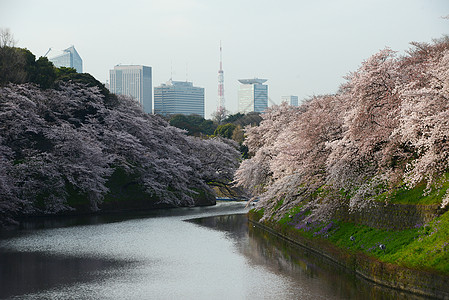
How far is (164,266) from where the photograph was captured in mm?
21625

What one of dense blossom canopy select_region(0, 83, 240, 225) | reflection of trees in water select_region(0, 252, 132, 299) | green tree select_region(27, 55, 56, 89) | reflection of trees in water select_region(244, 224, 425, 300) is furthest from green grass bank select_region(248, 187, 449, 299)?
green tree select_region(27, 55, 56, 89)

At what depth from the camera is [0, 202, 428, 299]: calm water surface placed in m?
17.0

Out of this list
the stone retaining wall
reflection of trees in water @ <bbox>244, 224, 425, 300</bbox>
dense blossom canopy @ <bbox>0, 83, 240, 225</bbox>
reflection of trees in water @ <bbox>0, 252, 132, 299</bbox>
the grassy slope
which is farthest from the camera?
dense blossom canopy @ <bbox>0, 83, 240, 225</bbox>

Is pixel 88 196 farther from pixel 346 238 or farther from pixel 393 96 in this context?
pixel 393 96

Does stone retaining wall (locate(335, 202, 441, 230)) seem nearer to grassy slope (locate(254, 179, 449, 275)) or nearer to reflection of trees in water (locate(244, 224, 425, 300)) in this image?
grassy slope (locate(254, 179, 449, 275))

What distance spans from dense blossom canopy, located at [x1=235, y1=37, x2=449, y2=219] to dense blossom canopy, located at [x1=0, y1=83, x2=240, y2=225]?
18.0 m

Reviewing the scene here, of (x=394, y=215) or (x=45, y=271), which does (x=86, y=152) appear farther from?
(x=394, y=215)

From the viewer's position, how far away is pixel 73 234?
32.0 metres

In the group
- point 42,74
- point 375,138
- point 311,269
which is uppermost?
point 42,74

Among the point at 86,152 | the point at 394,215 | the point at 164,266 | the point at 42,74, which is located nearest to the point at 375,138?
the point at 394,215

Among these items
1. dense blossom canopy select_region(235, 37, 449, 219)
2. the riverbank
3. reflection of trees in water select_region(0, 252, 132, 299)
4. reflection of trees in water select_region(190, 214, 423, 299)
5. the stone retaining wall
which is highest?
dense blossom canopy select_region(235, 37, 449, 219)

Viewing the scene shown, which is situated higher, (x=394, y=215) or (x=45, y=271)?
(x=394, y=215)

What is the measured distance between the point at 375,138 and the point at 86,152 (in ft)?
96.1

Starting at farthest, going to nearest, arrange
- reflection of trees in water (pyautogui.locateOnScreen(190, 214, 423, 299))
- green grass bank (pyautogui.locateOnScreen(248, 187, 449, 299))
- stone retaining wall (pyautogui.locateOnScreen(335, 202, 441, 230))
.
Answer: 1. stone retaining wall (pyautogui.locateOnScreen(335, 202, 441, 230))
2. reflection of trees in water (pyautogui.locateOnScreen(190, 214, 423, 299))
3. green grass bank (pyautogui.locateOnScreen(248, 187, 449, 299))
